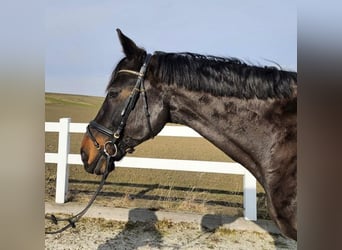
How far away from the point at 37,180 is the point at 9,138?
0.65 feet

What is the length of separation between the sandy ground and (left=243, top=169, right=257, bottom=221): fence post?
156mm

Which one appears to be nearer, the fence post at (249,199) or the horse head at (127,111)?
the horse head at (127,111)

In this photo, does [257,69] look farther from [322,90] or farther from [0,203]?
[0,203]

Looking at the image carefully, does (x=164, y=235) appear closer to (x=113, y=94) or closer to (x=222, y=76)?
(x=113, y=94)

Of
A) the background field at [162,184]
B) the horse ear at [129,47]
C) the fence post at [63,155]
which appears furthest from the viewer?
the fence post at [63,155]

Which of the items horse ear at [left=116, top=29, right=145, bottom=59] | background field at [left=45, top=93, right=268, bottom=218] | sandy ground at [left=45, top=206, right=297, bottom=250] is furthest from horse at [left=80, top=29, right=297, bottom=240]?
background field at [left=45, top=93, right=268, bottom=218]

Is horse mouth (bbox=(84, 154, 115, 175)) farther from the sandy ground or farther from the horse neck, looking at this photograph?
the sandy ground

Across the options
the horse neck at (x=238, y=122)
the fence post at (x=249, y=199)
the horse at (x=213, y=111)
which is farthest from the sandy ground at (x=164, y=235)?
the horse neck at (x=238, y=122)

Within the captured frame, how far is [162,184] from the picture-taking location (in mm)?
5254

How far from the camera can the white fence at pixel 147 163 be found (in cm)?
412

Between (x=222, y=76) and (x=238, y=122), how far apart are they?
0.98 ft

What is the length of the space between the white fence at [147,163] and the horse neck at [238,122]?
7.69 ft

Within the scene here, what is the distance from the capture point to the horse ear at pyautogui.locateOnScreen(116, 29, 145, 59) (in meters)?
1.82

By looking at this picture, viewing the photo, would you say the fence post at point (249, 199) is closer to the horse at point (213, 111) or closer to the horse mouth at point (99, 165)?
the horse at point (213, 111)
